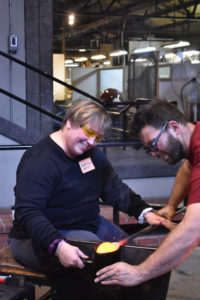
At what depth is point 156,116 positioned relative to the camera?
1864mm

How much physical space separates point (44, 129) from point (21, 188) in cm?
373

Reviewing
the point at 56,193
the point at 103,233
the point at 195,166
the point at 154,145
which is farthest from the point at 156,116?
the point at 103,233

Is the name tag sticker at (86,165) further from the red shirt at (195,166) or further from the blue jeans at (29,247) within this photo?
the red shirt at (195,166)

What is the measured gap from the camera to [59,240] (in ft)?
6.10

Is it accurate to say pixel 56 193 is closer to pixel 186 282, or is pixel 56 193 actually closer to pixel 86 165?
pixel 86 165

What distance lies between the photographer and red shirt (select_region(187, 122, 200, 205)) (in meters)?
1.69

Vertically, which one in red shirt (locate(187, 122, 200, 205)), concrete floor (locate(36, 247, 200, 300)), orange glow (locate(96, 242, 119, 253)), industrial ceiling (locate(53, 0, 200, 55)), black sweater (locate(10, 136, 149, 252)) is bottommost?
concrete floor (locate(36, 247, 200, 300))

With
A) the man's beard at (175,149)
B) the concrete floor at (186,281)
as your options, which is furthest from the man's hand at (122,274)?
the concrete floor at (186,281)

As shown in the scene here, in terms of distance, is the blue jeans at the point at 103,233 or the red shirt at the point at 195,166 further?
the blue jeans at the point at 103,233

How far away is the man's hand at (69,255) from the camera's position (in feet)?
5.84


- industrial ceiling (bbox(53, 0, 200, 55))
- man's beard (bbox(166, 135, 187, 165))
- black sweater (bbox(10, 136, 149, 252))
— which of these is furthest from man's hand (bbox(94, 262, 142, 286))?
industrial ceiling (bbox(53, 0, 200, 55))

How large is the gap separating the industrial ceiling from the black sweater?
465 inches

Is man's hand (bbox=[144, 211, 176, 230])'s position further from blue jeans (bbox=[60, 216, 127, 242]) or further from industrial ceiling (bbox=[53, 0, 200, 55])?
industrial ceiling (bbox=[53, 0, 200, 55])

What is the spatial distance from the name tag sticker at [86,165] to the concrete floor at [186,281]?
1.28 metres
